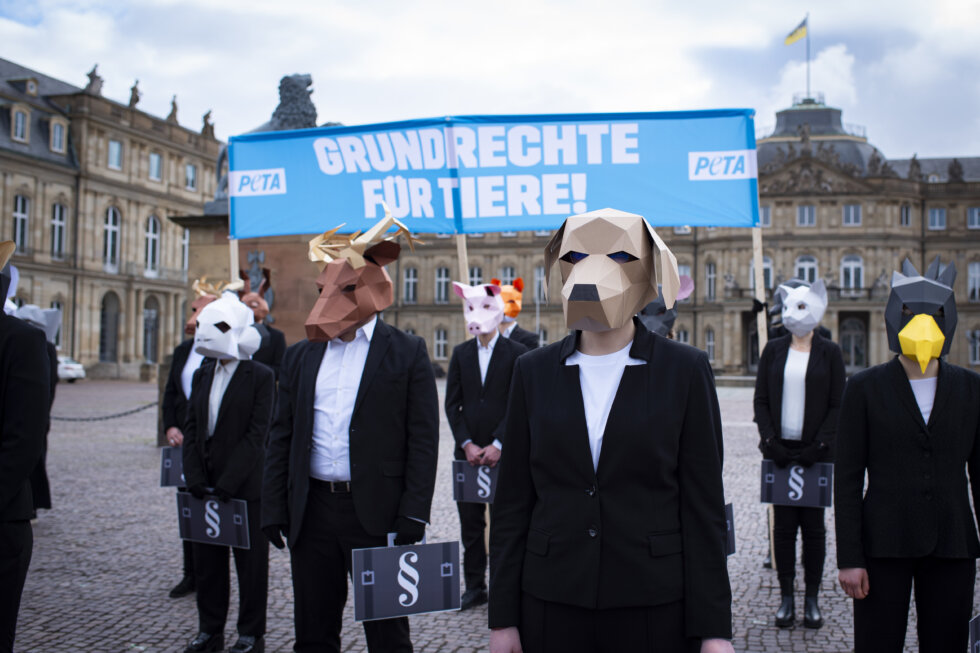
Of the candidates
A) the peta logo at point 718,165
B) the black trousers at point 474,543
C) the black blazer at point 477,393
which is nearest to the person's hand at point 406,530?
the black blazer at point 477,393

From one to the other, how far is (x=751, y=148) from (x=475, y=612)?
3740 millimetres

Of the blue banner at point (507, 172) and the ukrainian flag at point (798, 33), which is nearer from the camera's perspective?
the blue banner at point (507, 172)

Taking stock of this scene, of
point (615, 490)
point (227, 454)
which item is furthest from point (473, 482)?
point (615, 490)

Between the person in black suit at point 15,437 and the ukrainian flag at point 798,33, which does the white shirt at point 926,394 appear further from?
the ukrainian flag at point 798,33

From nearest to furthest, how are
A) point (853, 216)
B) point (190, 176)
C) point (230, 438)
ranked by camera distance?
point (230, 438)
point (190, 176)
point (853, 216)

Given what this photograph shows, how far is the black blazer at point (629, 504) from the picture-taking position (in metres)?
2.59

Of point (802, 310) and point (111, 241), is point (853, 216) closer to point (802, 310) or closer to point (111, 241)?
point (111, 241)

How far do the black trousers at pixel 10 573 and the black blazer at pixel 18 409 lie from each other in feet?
0.18

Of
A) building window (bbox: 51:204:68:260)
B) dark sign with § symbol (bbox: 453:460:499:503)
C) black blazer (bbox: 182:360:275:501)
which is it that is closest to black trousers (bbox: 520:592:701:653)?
black blazer (bbox: 182:360:275:501)

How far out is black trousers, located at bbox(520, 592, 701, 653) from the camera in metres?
2.61

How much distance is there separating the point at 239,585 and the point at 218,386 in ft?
3.58

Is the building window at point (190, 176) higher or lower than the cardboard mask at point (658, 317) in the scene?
higher

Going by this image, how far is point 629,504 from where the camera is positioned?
2629 millimetres

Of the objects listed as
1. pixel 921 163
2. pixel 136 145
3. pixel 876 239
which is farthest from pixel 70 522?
pixel 921 163
